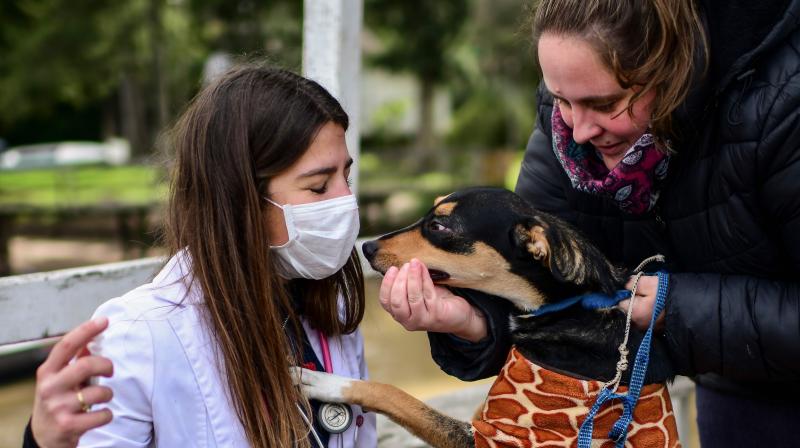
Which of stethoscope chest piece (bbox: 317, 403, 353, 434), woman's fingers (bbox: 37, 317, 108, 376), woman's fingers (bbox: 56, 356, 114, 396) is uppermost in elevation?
woman's fingers (bbox: 37, 317, 108, 376)

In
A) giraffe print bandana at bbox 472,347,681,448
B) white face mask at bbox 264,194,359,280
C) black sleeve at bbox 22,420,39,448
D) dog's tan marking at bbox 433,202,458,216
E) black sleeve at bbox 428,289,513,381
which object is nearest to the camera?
black sleeve at bbox 22,420,39,448

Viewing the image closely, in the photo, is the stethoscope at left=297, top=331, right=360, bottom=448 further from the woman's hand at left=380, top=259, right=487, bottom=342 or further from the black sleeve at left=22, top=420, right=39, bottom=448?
the black sleeve at left=22, top=420, right=39, bottom=448

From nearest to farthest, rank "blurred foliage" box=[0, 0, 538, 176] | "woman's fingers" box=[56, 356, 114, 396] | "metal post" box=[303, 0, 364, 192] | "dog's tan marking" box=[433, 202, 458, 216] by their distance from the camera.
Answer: "woman's fingers" box=[56, 356, 114, 396] < "dog's tan marking" box=[433, 202, 458, 216] < "metal post" box=[303, 0, 364, 192] < "blurred foliage" box=[0, 0, 538, 176]

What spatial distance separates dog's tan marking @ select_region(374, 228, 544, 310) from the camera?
2.82 m

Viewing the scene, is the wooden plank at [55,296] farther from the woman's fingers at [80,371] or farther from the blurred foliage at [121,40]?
the blurred foliage at [121,40]

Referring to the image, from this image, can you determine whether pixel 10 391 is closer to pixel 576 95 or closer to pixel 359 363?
pixel 359 363

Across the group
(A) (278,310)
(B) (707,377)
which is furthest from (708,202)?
(A) (278,310)

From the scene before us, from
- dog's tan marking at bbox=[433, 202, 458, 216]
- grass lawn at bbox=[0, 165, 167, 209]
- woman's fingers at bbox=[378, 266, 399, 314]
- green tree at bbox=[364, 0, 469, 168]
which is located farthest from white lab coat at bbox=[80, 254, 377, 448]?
green tree at bbox=[364, 0, 469, 168]

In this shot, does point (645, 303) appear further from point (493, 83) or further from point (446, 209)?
point (493, 83)

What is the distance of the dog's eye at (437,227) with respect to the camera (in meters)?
2.90

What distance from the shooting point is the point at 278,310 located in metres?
2.32

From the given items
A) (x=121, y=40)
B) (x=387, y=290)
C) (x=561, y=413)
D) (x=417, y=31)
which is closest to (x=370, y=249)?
(x=387, y=290)

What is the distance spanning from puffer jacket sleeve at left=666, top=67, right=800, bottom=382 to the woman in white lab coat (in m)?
1.00

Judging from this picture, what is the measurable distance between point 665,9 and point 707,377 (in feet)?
4.25
